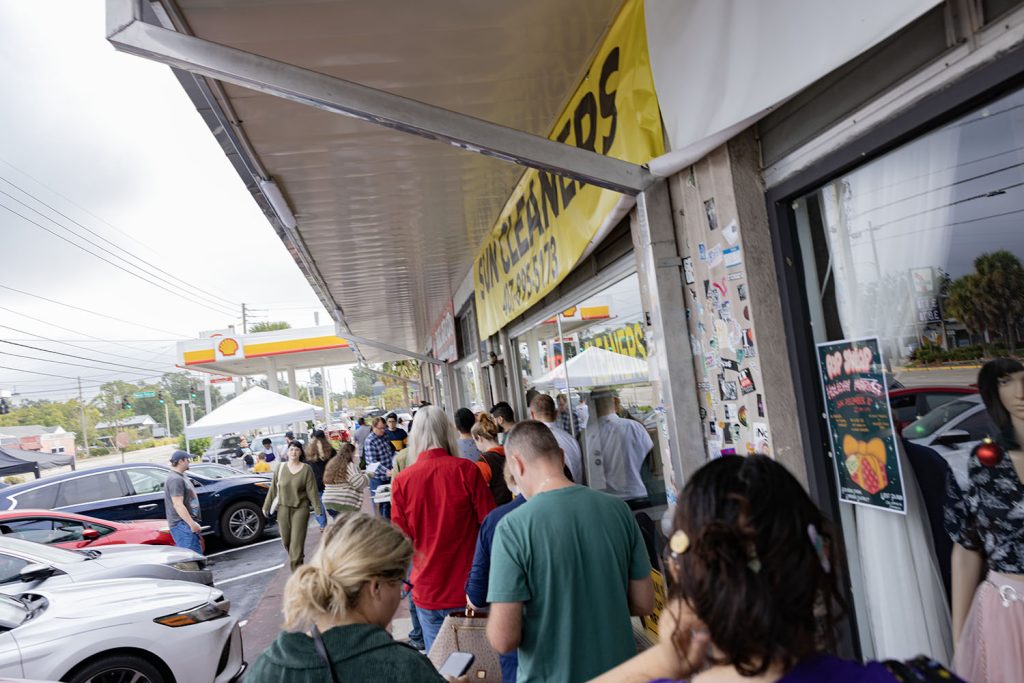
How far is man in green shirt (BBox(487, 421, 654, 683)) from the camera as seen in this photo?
7.31 ft

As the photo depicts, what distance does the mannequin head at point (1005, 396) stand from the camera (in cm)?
194

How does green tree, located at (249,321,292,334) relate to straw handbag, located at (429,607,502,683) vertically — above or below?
above

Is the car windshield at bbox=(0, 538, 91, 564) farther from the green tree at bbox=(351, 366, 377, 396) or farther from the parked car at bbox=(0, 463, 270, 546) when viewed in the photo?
the green tree at bbox=(351, 366, 377, 396)

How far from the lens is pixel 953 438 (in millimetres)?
2195

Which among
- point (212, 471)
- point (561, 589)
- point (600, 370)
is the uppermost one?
point (600, 370)

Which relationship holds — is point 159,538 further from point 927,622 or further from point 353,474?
point 927,622

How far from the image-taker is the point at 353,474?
7.22 metres

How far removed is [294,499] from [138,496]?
4.80 metres

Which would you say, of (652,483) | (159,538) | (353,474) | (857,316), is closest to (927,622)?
(857,316)

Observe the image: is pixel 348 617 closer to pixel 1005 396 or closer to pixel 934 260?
pixel 1005 396

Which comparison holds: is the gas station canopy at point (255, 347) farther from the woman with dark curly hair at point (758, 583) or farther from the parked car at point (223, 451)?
the woman with dark curly hair at point (758, 583)

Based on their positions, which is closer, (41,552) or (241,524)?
(41,552)

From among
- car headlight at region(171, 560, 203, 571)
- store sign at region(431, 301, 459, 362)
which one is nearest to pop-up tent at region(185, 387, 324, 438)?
store sign at region(431, 301, 459, 362)

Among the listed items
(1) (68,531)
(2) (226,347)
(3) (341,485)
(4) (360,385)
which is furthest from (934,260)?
(4) (360,385)
